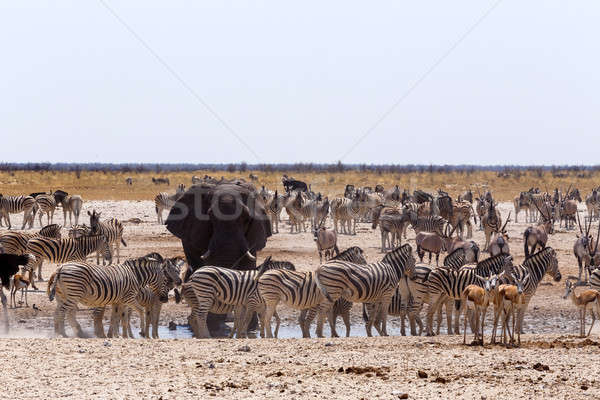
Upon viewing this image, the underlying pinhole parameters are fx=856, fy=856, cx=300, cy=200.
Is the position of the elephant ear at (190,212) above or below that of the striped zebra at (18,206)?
above

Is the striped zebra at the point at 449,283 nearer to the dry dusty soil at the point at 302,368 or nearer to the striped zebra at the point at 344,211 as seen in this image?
the dry dusty soil at the point at 302,368

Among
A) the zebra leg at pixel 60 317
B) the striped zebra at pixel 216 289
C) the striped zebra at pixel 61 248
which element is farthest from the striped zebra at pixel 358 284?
the striped zebra at pixel 61 248

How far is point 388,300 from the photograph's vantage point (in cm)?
1257

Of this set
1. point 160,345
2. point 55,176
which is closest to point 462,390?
point 160,345

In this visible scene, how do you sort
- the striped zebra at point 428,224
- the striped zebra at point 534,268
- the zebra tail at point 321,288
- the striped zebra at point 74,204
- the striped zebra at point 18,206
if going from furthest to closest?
the striped zebra at point 74,204 → the striped zebra at point 18,206 → the striped zebra at point 428,224 → the striped zebra at point 534,268 → the zebra tail at point 321,288

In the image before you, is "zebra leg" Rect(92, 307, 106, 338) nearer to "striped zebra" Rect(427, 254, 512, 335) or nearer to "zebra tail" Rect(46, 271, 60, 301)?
"zebra tail" Rect(46, 271, 60, 301)

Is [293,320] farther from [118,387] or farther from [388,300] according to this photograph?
[118,387]

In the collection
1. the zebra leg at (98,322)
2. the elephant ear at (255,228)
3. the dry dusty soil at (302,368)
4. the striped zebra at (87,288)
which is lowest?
the zebra leg at (98,322)

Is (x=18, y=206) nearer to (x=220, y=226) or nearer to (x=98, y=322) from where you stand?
(x=220, y=226)

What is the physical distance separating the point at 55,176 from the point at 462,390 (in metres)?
60.8

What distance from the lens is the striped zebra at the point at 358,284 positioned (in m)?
11.9

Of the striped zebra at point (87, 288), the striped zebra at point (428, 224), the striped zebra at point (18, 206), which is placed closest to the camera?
the striped zebra at point (87, 288)

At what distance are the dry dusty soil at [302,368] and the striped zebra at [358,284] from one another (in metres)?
1.55

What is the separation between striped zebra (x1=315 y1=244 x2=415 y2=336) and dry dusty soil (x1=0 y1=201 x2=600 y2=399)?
1.55 meters
